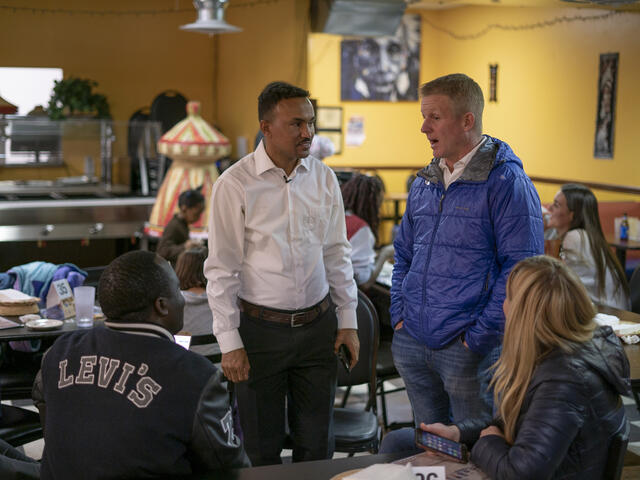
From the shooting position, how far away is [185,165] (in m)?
6.38

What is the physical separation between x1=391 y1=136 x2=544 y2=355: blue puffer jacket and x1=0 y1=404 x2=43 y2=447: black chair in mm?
1410

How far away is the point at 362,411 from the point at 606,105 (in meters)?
5.83

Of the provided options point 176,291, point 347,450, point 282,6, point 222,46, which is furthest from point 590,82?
point 176,291

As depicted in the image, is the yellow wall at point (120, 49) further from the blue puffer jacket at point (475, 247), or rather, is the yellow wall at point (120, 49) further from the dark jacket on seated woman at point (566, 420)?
the dark jacket on seated woman at point (566, 420)

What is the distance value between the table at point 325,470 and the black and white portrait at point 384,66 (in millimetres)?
8783

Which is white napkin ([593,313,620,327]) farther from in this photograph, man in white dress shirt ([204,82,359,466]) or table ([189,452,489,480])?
table ([189,452,489,480])

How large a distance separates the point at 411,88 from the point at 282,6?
302 centimetres

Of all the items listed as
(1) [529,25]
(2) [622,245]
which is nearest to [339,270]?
(2) [622,245]

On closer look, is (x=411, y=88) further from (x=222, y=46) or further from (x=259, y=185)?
(x=259, y=185)

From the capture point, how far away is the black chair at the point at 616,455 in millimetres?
1680

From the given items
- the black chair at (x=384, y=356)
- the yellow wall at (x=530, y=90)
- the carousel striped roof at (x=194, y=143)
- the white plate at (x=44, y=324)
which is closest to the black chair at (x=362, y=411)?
the black chair at (x=384, y=356)

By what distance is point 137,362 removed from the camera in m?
1.62

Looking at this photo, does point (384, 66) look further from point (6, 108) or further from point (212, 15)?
point (6, 108)

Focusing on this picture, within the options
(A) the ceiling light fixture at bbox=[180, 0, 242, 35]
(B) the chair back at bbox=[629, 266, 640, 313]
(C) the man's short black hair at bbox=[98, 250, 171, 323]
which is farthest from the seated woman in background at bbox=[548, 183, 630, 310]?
(A) the ceiling light fixture at bbox=[180, 0, 242, 35]
